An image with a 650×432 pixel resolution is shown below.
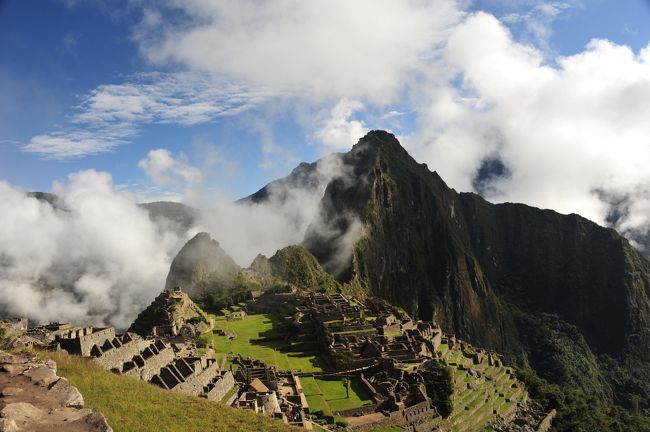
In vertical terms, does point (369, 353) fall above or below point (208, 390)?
above

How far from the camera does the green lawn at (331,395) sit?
34812 mm

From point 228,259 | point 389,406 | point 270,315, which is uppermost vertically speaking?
point 228,259

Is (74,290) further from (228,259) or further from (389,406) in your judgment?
(389,406)

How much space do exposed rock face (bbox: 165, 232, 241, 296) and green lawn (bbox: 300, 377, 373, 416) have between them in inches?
2004

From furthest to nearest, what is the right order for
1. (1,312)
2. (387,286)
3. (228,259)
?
(387,286)
(228,259)
(1,312)

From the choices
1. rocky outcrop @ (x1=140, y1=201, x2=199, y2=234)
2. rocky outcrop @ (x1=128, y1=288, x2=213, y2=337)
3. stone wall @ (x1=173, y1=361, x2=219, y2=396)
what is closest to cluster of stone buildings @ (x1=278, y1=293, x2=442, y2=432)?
stone wall @ (x1=173, y1=361, x2=219, y2=396)

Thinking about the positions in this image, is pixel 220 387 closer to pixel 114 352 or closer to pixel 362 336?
pixel 114 352

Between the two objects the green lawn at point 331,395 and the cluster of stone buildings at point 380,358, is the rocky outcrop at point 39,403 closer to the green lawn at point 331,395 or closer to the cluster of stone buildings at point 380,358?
the green lawn at point 331,395

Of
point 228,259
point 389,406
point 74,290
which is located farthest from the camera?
point 74,290

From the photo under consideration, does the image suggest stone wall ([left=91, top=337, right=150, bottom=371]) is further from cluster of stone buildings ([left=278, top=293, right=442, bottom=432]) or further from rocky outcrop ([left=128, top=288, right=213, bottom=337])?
rocky outcrop ([left=128, top=288, right=213, bottom=337])

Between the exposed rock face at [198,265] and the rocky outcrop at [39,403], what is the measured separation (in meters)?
72.9

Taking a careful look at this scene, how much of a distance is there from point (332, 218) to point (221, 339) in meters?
128

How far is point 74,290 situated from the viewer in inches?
4387

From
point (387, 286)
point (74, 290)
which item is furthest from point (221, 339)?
point (387, 286)
